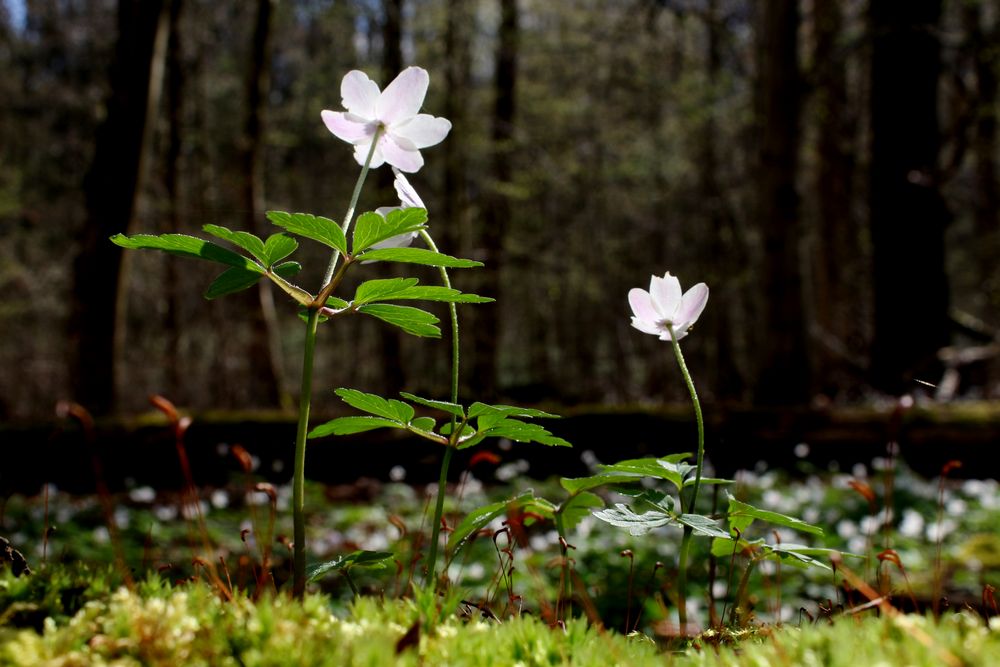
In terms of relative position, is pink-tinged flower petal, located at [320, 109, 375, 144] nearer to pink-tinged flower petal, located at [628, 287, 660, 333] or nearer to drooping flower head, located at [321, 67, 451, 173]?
drooping flower head, located at [321, 67, 451, 173]

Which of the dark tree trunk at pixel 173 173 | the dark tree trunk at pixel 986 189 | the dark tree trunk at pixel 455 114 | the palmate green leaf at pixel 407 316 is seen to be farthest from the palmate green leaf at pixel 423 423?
the dark tree trunk at pixel 986 189

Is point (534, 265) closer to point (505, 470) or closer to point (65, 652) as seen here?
point (505, 470)

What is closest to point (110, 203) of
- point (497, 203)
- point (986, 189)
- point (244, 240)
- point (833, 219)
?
point (497, 203)

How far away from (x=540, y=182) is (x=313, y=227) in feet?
43.4

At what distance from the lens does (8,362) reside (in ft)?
56.7

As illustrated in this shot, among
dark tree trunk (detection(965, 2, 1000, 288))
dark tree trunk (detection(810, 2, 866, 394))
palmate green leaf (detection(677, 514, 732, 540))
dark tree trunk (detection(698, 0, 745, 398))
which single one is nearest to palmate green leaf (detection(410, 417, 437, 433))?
palmate green leaf (detection(677, 514, 732, 540))

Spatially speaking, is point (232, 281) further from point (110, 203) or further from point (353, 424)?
point (110, 203)

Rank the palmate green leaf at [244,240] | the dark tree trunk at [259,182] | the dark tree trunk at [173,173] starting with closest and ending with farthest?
the palmate green leaf at [244,240]
the dark tree trunk at [259,182]
the dark tree trunk at [173,173]

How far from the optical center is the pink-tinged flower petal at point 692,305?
1184mm

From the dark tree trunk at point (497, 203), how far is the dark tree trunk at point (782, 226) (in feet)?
14.3

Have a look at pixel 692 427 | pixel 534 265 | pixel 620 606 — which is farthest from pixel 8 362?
pixel 620 606

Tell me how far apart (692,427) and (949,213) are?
564 cm

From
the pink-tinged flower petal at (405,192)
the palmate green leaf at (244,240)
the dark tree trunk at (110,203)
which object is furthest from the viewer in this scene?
the dark tree trunk at (110,203)

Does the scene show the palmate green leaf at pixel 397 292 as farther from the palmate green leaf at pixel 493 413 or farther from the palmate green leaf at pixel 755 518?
the palmate green leaf at pixel 755 518
